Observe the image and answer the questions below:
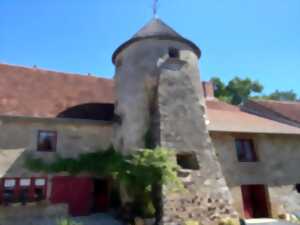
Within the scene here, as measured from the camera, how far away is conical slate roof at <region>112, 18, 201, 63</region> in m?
13.9

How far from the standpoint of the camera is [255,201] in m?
13.8

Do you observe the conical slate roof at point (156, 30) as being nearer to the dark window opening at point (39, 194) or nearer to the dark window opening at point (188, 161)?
the dark window opening at point (188, 161)

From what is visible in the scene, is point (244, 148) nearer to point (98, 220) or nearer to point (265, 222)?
point (265, 222)

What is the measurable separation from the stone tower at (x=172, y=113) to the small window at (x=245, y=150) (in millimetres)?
2542

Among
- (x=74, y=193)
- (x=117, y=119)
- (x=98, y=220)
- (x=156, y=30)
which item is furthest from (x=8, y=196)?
(x=156, y=30)

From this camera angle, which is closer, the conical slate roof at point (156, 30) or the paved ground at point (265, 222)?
the paved ground at point (265, 222)

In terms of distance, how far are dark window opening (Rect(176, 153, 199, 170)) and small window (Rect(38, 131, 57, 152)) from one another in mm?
5915

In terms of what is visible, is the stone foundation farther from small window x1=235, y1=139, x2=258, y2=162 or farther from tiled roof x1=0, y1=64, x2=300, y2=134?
small window x1=235, y1=139, x2=258, y2=162

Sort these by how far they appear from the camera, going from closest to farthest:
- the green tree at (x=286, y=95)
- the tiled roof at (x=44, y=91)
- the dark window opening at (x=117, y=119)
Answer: the tiled roof at (x=44, y=91) → the dark window opening at (x=117, y=119) → the green tree at (x=286, y=95)

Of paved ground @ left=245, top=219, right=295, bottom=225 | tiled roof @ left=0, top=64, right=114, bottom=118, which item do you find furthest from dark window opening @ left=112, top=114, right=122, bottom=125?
paved ground @ left=245, top=219, right=295, bottom=225

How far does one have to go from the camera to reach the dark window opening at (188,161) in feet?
38.9

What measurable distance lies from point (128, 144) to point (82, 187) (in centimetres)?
A: 306

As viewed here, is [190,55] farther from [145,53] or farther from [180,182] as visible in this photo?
[180,182]

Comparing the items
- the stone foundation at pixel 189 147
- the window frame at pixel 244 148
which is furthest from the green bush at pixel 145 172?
the window frame at pixel 244 148
